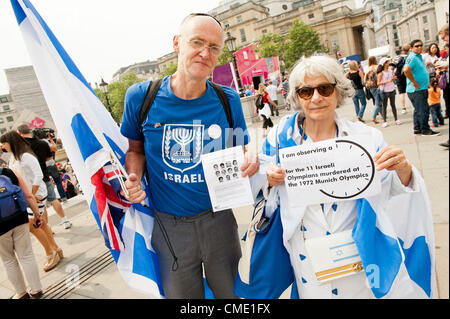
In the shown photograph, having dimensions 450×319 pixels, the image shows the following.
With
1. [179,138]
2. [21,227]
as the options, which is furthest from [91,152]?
[21,227]

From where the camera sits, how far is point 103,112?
70.1 inches

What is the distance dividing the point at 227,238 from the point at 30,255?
2.53m

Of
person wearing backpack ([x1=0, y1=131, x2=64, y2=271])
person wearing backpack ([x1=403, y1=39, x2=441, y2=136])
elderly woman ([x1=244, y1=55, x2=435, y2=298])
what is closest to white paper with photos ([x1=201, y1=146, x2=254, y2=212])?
elderly woman ([x1=244, y1=55, x2=435, y2=298])

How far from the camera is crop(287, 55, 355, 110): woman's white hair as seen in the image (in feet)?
4.13

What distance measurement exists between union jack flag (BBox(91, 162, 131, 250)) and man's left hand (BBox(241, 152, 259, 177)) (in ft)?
2.25

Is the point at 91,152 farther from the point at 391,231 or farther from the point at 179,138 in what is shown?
the point at 391,231

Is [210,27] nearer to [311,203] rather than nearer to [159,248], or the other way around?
[311,203]

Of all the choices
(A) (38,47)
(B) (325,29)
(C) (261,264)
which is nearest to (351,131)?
(C) (261,264)

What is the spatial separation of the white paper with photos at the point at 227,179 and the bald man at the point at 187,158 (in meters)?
0.07

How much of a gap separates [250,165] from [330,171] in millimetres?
361

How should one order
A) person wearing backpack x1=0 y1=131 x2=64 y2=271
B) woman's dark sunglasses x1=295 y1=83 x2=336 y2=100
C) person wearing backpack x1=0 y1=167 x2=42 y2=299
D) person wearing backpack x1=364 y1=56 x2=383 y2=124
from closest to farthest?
1. woman's dark sunglasses x1=295 y1=83 x2=336 y2=100
2. person wearing backpack x1=0 y1=167 x2=42 y2=299
3. person wearing backpack x1=0 y1=131 x2=64 y2=271
4. person wearing backpack x1=364 y1=56 x2=383 y2=124

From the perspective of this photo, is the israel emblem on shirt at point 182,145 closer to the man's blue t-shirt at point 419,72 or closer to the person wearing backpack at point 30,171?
the person wearing backpack at point 30,171

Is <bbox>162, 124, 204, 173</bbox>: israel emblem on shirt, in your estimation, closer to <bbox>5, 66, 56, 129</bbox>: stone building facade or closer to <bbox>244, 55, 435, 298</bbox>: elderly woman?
<bbox>244, 55, 435, 298</bbox>: elderly woman

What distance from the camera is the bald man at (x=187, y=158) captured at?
144 centimetres
